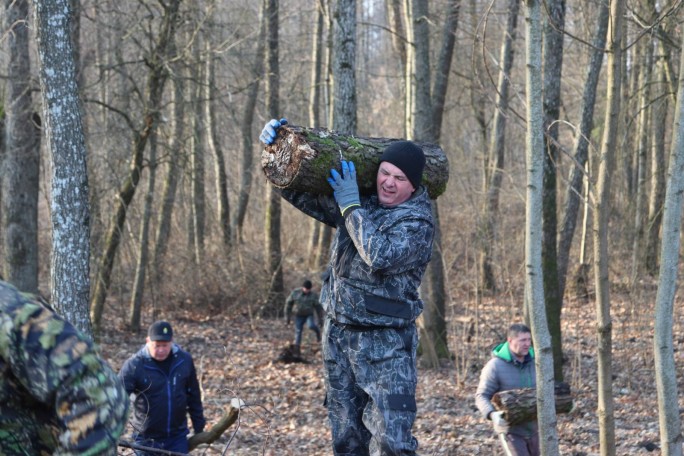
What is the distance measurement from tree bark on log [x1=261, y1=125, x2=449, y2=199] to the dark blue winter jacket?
111 inches

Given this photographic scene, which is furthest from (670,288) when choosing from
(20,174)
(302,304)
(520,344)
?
(302,304)

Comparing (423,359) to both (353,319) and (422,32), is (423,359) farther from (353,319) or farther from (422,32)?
(353,319)

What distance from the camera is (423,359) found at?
13508 millimetres

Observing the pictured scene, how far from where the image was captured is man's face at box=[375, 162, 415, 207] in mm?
4887

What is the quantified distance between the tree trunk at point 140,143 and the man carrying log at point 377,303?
9908mm

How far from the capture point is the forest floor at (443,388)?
Result: 9.60 m

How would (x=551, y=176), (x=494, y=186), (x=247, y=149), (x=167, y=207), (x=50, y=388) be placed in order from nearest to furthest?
(x=50, y=388)
(x=551, y=176)
(x=167, y=207)
(x=494, y=186)
(x=247, y=149)

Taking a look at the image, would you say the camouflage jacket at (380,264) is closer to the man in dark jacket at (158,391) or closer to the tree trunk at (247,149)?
the man in dark jacket at (158,391)

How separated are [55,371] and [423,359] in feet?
37.6

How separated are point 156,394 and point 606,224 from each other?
13.4 feet

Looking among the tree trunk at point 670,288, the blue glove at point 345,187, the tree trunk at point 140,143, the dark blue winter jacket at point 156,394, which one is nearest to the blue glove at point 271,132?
the blue glove at point 345,187

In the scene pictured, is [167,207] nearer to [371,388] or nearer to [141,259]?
[141,259]

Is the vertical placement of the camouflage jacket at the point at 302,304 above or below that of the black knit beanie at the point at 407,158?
below

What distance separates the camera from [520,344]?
6715 mm
